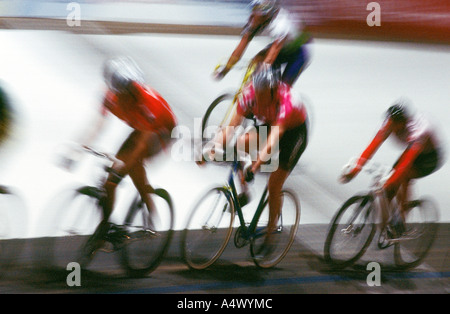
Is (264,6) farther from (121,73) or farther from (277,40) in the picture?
(121,73)

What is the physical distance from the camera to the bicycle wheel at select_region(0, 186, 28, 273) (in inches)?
124

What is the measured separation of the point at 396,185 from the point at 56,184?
75.6 inches

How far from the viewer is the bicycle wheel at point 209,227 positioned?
3.31 m

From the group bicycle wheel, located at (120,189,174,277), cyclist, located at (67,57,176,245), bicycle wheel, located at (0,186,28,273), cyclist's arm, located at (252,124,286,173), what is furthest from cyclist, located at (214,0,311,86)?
bicycle wheel, located at (0,186,28,273)

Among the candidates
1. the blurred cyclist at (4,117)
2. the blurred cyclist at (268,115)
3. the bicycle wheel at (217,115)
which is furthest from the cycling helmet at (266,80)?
the blurred cyclist at (4,117)

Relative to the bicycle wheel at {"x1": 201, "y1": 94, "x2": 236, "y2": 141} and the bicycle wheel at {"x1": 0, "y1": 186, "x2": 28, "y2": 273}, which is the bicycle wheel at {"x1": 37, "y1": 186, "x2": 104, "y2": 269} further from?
the bicycle wheel at {"x1": 201, "y1": 94, "x2": 236, "y2": 141}

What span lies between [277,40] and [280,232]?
1.09 metres

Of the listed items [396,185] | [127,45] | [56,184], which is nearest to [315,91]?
[396,185]

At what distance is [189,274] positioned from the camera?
132 inches

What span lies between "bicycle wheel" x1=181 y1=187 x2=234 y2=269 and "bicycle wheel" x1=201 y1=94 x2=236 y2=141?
331 mm

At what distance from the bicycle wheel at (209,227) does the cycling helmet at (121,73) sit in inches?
29.5

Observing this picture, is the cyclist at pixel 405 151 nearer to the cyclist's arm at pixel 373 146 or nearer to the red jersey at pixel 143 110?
the cyclist's arm at pixel 373 146

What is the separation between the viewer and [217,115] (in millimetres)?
3273
